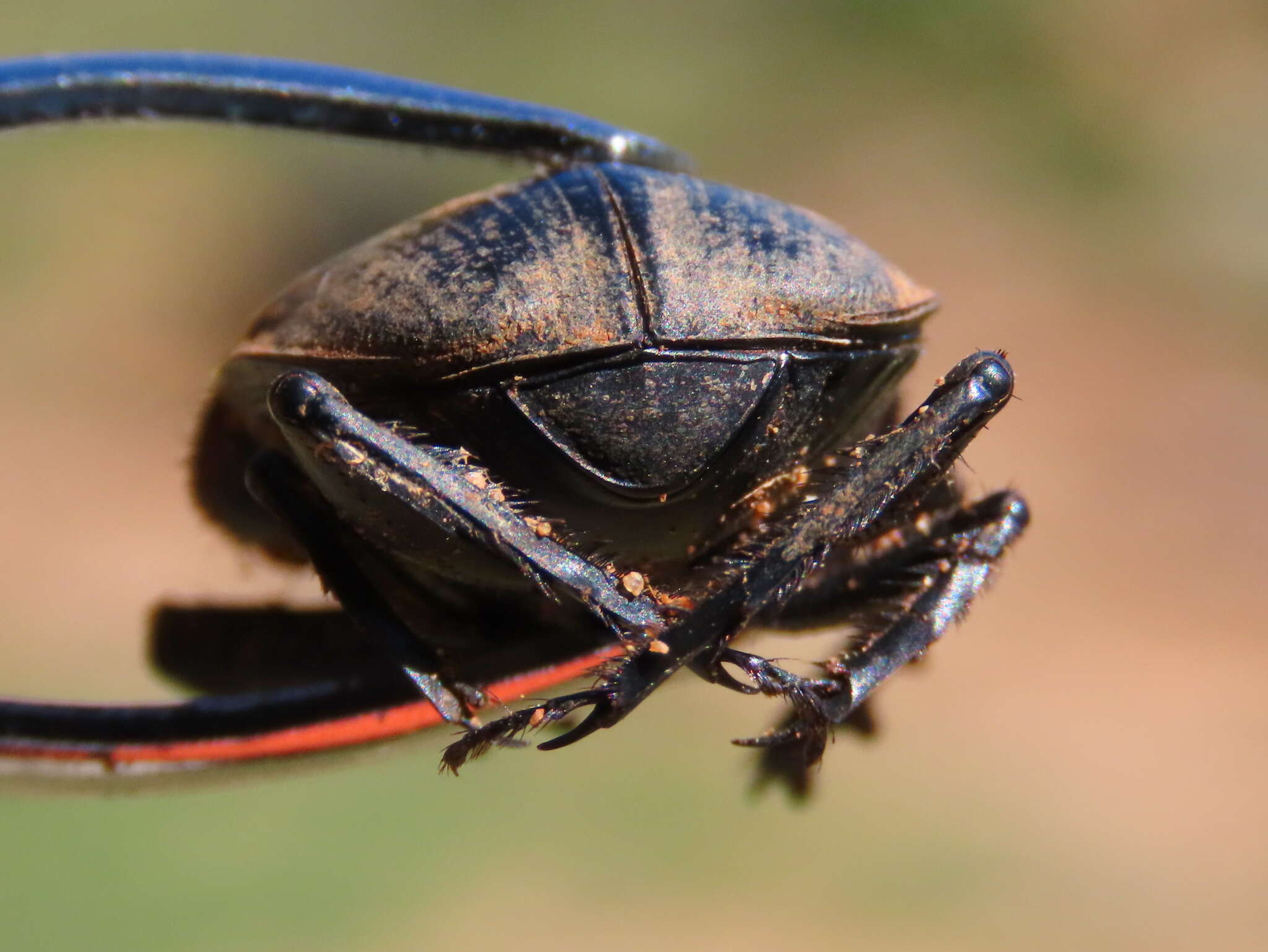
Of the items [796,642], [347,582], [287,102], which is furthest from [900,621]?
[796,642]

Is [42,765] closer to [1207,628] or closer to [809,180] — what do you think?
[1207,628]

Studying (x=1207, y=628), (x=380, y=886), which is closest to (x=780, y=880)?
(x=380, y=886)

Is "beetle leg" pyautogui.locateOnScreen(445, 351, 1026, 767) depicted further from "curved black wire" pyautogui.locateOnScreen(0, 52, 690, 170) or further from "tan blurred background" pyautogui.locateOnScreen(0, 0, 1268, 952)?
"tan blurred background" pyautogui.locateOnScreen(0, 0, 1268, 952)

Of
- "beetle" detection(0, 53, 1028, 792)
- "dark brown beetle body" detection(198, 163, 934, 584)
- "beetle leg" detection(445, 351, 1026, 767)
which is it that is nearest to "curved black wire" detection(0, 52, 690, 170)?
"beetle" detection(0, 53, 1028, 792)

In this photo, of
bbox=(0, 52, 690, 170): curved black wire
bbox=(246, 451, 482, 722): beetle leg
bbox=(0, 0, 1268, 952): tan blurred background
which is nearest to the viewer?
bbox=(246, 451, 482, 722): beetle leg

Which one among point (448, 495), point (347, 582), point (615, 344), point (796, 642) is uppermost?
point (615, 344)

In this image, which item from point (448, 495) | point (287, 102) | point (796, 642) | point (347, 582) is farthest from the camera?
point (796, 642)

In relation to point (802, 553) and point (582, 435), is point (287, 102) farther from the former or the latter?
point (802, 553)
